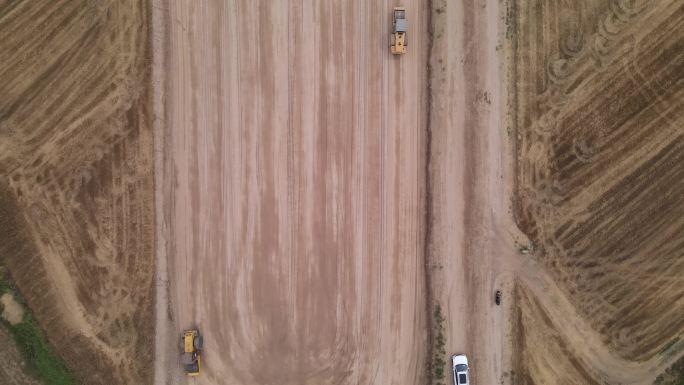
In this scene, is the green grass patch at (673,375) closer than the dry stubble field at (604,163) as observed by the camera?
No

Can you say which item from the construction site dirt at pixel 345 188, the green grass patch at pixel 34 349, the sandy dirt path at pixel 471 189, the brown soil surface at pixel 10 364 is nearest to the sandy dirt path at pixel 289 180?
the construction site dirt at pixel 345 188

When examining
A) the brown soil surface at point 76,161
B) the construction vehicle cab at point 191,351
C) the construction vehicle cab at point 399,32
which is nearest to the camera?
the construction vehicle cab at point 399,32

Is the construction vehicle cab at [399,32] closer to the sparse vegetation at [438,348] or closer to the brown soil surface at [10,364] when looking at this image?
the sparse vegetation at [438,348]

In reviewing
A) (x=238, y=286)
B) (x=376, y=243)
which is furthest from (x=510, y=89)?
(x=238, y=286)

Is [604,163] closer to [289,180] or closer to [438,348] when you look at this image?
[438,348]

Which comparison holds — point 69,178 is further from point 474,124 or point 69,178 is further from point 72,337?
point 474,124

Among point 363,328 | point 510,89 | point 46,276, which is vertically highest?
point 510,89

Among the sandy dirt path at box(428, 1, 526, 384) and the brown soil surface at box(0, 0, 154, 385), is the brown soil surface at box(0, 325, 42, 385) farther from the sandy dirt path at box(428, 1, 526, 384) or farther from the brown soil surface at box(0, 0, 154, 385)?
the sandy dirt path at box(428, 1, 526, 384)
